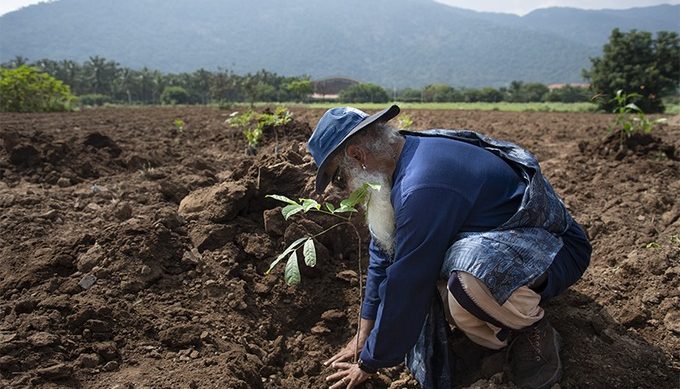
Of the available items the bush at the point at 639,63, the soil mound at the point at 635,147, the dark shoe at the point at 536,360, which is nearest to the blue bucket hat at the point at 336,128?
the dark shoe at the point at 536,360

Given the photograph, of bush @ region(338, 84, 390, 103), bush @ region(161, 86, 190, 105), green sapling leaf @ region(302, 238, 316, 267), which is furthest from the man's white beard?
bush @ region(338, 84, 390, 103)

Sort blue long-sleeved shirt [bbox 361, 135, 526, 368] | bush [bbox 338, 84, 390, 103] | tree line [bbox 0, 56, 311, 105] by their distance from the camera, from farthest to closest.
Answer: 1. bush [bbox 338, 84, 390, 103]
2. tree line [bbox 0, 56, 311, 105]
3. blue long-sleeved shirt [bbox 361, 135, 526, 368]

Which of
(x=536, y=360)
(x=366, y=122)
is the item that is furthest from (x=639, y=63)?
(x=366, y=122)

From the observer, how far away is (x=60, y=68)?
220 ft

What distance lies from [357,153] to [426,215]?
0.43 metres

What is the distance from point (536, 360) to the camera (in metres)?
2.21

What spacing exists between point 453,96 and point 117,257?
57.5 metres

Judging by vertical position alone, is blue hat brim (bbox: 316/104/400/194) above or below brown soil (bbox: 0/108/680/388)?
above

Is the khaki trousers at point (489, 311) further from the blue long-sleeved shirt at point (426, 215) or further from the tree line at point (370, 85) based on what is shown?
the tree line at point (370, 85)

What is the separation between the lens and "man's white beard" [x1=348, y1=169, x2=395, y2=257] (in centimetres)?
210

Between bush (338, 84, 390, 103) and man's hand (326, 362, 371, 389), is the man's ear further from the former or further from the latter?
bush (338, 84, 390, 103)

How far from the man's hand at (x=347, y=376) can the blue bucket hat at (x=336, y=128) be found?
34.9 inches

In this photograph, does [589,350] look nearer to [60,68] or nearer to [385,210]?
[385,210]

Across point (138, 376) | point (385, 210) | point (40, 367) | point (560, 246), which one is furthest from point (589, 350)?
point (40, 367)
